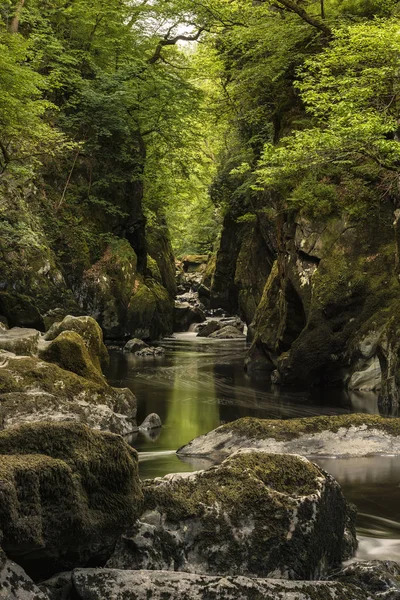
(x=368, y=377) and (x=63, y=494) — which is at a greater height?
(x=63, y=494)

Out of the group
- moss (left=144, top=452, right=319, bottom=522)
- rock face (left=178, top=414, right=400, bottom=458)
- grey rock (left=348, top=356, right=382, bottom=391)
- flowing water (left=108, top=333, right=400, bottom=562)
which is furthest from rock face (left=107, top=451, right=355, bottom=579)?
grey rock (left=348, top=356, right=382, bottom=391)

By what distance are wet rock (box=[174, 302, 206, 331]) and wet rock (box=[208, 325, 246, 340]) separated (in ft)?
10.2

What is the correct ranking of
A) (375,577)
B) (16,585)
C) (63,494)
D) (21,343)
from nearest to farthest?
(16,585)
(63,494)
(375,577)
(21,343)

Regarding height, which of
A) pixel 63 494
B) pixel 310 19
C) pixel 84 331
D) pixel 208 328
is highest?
pixel 310 19

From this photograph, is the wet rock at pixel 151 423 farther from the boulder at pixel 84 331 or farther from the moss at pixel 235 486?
the moss at pixel 235 486

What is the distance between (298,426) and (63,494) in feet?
19.3

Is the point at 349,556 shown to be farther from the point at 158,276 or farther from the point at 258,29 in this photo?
the point at 158,276

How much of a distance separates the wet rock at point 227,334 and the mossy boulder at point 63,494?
25.9 metres

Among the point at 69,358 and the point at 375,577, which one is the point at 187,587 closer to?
the point at 375,577

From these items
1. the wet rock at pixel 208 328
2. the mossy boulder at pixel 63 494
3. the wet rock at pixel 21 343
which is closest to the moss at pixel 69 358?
the wet rock at pixel 21 343

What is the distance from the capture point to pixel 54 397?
9688 mm

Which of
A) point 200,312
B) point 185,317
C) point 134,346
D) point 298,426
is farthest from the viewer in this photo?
point 200,312

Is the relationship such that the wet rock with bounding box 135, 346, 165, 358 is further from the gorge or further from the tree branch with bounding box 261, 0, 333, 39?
the tree branch with bounding box 261, 0, 333, 39

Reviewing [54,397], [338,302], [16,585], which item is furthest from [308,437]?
[338,302]
